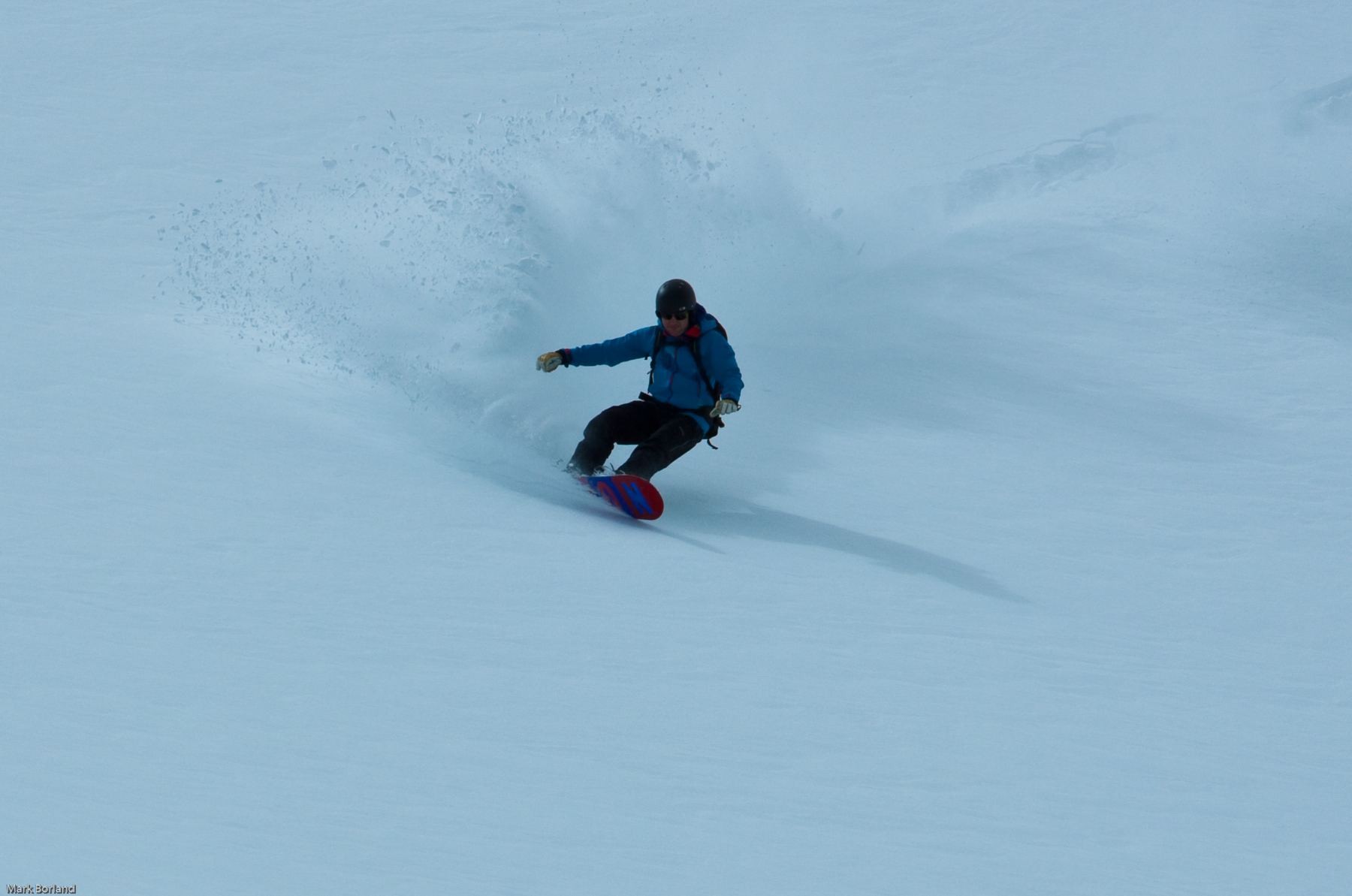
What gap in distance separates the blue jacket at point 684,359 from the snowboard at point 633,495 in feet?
2.30

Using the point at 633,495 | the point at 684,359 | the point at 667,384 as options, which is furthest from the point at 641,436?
the point at 633,495

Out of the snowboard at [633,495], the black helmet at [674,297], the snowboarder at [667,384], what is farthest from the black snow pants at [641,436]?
the black helmet at [674,297]

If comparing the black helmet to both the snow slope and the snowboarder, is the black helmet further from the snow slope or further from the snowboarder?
the snow slope

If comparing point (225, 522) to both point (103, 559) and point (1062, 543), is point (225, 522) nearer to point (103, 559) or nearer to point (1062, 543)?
point (103, 559)

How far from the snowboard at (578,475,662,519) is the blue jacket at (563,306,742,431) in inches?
27.6

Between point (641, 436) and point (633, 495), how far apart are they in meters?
0.65

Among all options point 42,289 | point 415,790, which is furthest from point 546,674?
point 42,289

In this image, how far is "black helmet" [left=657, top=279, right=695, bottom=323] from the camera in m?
6.31

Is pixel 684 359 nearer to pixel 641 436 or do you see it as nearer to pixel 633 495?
pixel 641 436

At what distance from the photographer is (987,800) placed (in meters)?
3.89

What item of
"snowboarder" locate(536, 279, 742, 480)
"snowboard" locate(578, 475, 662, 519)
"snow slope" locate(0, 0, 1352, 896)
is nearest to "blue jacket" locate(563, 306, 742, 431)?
"snowboarder" locate(536, 279, 742, 480)

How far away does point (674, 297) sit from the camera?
6.32 m

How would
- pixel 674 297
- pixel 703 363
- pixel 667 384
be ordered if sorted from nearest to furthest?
pixel 674 297
pixel 703 363
pixel 667 384

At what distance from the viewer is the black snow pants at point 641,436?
20.7ft
